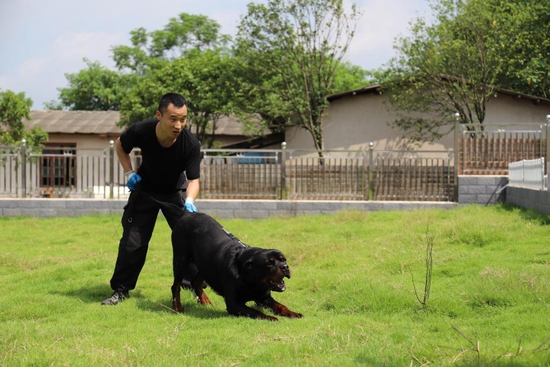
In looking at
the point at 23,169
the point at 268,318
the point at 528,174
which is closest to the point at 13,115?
the point at 23,169

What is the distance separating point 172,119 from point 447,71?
1759 centimetres

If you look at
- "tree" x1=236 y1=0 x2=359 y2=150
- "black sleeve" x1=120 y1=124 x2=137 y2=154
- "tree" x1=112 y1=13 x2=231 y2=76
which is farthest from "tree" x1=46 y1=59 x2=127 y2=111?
"black sleeve" x1=120 y1=124 x2=137 y2=154

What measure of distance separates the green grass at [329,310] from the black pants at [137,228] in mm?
288

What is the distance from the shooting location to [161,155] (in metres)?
7.31

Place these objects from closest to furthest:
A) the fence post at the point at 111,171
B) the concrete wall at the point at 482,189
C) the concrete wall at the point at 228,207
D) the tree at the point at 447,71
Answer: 1. the concrete wall at the point at 482,189
2. the concrete wall at the point at 228,207
3. the fence post at the point at 111,171
4. the tree at the point at 447,71

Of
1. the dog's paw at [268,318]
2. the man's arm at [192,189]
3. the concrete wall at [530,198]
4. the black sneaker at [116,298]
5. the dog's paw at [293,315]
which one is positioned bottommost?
the black sneaker at [116,298]

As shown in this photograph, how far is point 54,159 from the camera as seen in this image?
18141mm

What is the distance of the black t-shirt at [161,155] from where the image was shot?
7.29 meters

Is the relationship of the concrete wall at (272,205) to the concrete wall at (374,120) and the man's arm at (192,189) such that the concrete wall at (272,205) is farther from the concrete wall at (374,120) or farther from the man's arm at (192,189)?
the man's arm at (192,189)

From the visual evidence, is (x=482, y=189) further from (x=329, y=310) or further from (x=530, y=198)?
(x=329, y=310)

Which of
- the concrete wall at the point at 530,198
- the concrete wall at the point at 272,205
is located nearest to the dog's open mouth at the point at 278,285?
the concrete wall at the point at 530,198

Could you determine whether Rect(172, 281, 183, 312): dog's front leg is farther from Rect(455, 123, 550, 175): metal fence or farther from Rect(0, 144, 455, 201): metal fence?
Rect(455, 123, 550, 175): metal fence

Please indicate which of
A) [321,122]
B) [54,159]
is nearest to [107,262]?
[54,159]

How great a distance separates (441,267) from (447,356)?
3748mm
